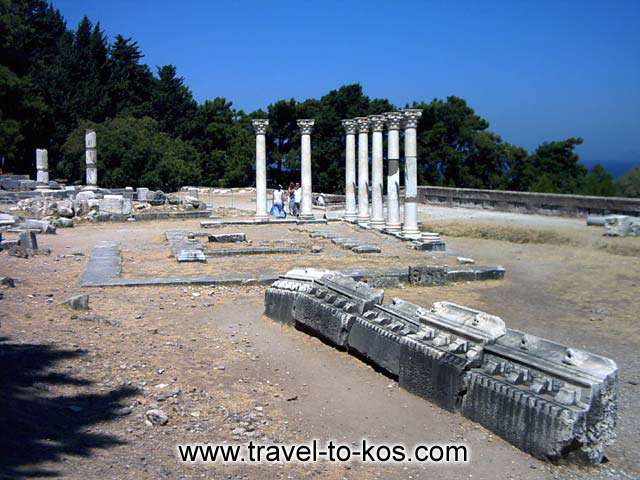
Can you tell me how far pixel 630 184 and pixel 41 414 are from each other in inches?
1659

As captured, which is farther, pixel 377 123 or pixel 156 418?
pixel 377 123

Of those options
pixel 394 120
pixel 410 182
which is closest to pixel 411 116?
pixel 394 120

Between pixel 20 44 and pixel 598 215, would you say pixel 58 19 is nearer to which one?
pixel 20 44

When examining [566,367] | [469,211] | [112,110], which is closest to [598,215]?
[469,211]

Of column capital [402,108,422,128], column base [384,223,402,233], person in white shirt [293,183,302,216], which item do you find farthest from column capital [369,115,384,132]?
person in white shirt [293,183,302,216]

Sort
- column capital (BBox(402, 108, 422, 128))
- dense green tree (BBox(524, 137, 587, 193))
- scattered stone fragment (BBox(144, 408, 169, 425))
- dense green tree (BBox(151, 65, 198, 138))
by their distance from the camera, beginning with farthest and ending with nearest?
dense green tree (BBox(151, 65, 198, 138)), dense green tree (BBox(524, 137, 587, 193)), column capital (BBox(402, 108, 422, 128)), scattered stone fragment (BBox(144, 408, 169, 425))

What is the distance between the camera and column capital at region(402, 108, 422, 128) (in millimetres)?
19906

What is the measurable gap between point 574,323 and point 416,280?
3.45m

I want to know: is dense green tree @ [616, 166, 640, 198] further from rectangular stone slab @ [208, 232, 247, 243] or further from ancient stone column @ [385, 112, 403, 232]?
rectangular stone slab @ [208, 232, 247, 243]

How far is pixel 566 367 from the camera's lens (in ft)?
18.5

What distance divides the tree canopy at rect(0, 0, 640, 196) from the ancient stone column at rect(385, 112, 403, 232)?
21.4m

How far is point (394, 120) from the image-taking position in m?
21.5

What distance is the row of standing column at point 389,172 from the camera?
810 inches

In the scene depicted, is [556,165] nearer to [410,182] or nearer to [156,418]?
[410,182]
